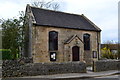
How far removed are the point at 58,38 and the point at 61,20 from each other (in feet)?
10.0

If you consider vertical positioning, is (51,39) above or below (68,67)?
above

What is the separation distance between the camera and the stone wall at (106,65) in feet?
60.7

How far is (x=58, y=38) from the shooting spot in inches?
881

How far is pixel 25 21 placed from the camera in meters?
19.4

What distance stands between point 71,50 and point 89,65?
3934 millimetres

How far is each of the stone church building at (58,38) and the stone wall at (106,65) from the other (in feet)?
14.6

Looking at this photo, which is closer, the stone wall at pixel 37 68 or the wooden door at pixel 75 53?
the stone wall at pixel 37 68

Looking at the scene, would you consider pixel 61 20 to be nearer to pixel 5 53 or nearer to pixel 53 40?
pixel 53 40

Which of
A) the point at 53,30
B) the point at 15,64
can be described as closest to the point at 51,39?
the point at 53,30

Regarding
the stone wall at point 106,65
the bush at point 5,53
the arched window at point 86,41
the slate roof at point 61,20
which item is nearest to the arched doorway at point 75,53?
the arched window at point 86,41

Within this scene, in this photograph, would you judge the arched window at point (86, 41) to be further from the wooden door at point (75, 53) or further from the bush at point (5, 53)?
the bush at point (5, 53)

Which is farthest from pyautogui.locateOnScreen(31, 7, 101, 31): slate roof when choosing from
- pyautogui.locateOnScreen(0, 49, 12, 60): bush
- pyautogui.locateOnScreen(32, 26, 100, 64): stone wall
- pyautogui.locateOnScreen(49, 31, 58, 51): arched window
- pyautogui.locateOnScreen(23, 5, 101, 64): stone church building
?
pyautogui.locateOnScreen(0, 49, 12, 60): bush

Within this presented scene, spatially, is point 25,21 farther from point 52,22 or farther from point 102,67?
point 102,67

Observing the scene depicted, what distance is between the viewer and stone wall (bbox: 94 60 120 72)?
1850 cm
